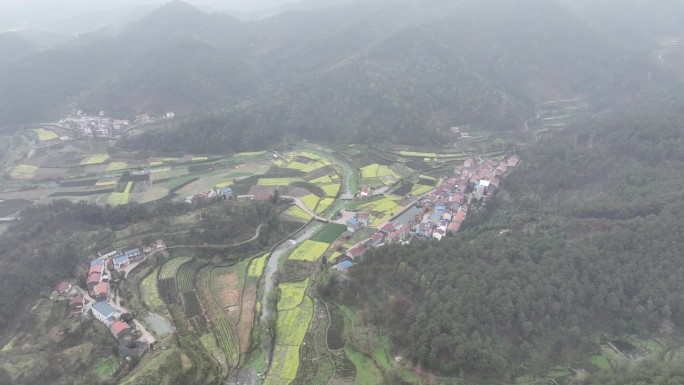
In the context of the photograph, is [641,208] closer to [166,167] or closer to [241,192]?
[241,192]

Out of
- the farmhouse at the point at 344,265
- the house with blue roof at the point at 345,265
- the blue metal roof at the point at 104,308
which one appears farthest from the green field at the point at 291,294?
the blue metal roof at the point at 104,308

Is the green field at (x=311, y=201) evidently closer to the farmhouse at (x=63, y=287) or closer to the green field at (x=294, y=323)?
the green field at (x=294, y=323)

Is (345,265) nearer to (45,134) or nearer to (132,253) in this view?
(132,253)

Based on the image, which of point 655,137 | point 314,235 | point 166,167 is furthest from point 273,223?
point 655,137

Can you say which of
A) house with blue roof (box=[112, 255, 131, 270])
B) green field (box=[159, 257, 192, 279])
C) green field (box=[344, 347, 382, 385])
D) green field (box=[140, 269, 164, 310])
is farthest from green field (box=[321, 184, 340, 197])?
green field (box=[344, 347, 382, 385])

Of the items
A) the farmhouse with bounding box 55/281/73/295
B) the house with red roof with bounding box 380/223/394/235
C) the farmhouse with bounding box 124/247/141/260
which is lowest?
the house with red roof with bounding box 380/223/394/235

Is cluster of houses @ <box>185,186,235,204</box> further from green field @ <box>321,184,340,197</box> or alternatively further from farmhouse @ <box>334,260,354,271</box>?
farmhouse @ <box>334,260,354,271</box>
